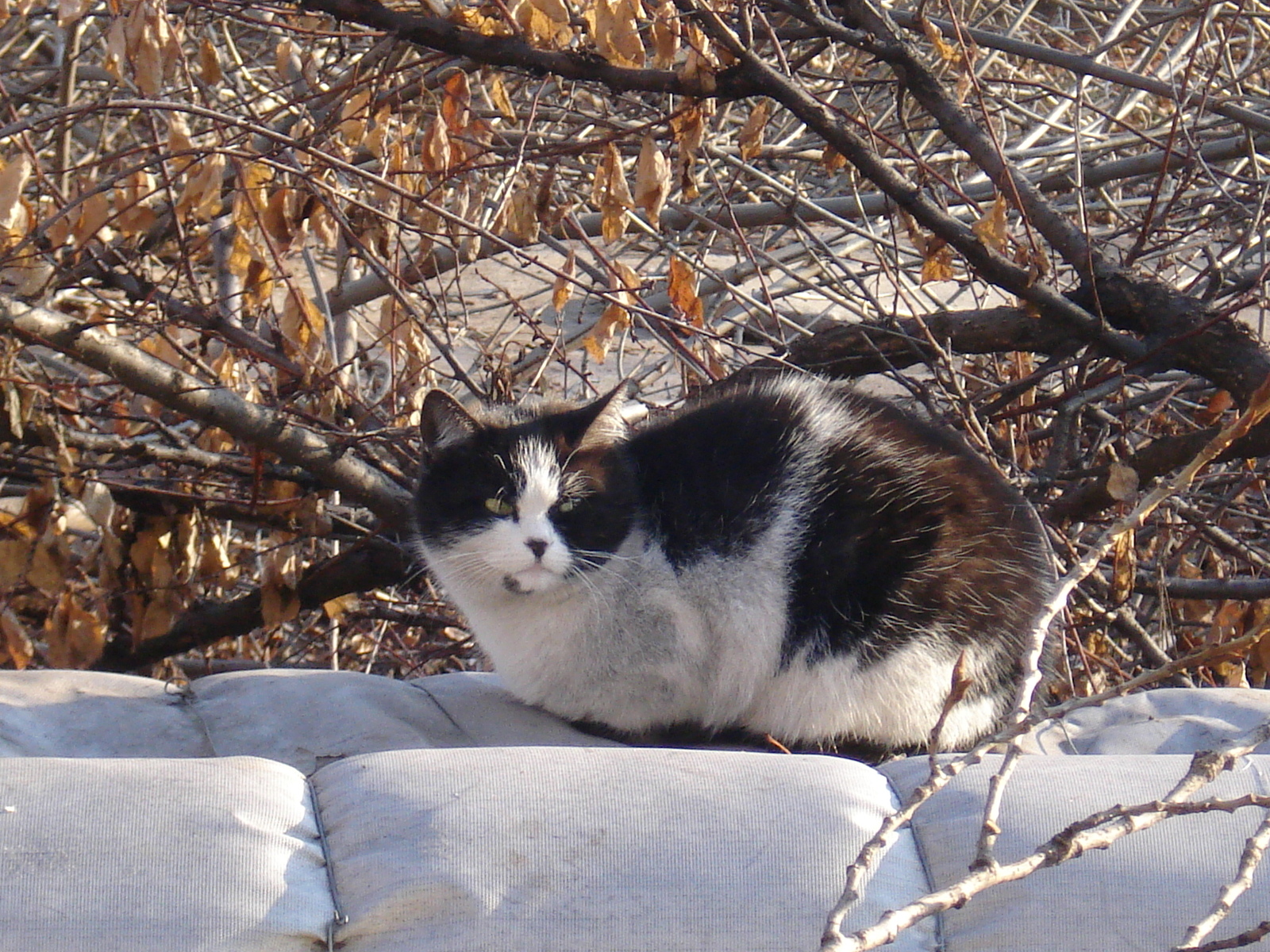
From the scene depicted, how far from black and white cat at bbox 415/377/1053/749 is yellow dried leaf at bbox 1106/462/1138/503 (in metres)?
0.34

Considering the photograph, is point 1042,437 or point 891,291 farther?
point 891,291

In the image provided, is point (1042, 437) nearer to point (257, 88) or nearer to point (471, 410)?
point (471, 410)

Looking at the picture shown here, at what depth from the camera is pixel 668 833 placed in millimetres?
1559

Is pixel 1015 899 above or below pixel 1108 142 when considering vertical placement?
below

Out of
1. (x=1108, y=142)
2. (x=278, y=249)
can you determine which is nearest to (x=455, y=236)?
(x=278, y=249)

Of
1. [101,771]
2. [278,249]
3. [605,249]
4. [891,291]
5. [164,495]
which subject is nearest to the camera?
[101,771]

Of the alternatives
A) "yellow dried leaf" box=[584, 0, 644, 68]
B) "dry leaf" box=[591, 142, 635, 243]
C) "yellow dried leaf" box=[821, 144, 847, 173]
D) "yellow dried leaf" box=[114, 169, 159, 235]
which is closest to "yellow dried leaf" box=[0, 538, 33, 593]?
"yellow dried leaf" box=[114, 169, 159, 235]

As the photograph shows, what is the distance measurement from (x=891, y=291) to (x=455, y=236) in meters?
2.42

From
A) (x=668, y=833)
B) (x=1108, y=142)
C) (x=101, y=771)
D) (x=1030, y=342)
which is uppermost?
(x=1108, y=142)

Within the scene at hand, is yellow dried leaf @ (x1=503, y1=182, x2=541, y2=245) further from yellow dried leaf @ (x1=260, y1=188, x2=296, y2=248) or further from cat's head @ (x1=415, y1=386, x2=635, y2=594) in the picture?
yellow dried leaf @ (x1=260, y1=188, x2=296, y2=248)

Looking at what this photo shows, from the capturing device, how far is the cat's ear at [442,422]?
8.14ft

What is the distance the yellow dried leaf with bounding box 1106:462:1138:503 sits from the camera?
2.71 meters

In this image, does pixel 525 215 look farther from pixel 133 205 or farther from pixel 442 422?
pixel 133 205

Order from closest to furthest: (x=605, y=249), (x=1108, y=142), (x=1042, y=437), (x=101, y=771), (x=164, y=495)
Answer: (x=101, y=771) < (x=164, y=495) < (x=1042, y=437) < (x=1108, y=142) < (x=605, y=249)
